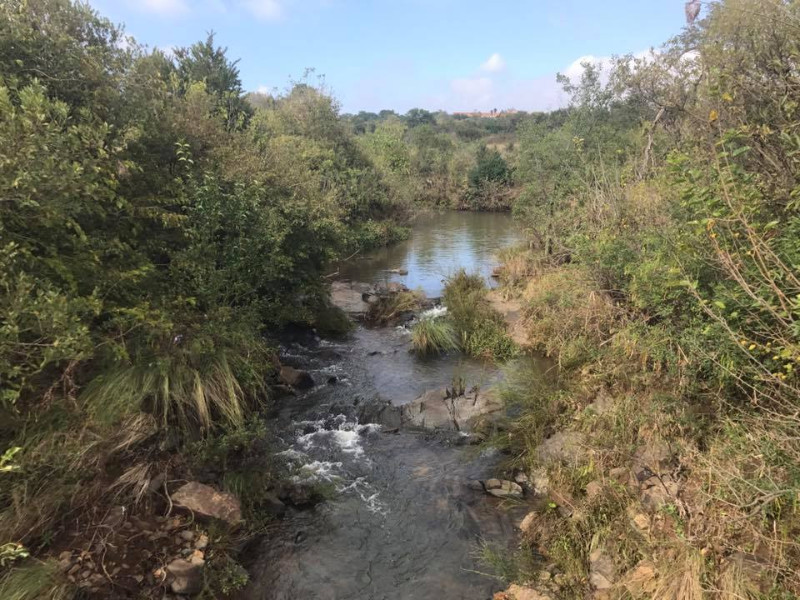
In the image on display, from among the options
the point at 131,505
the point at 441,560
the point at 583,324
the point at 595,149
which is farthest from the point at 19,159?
the point at 595,149

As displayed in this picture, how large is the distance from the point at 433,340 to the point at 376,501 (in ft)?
20.0

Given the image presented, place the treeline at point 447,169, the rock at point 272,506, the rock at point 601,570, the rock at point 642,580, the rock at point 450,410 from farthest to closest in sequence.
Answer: the treeline at point 447,169, the rock at point 450,410, the rock at point 272,506, the rock at point 601,570, the rock at point 642,580

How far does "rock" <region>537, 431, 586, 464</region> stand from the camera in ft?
22.0

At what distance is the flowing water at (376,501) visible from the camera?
18.2ft

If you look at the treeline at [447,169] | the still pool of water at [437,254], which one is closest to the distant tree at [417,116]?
the treeline at [447,169]

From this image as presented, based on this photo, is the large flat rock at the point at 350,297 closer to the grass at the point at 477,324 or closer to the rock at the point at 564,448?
the grass at the point at 477,324

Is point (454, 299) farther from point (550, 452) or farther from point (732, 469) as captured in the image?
point (732, 469)

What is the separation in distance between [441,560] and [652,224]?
246 inches

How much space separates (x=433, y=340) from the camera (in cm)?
1270

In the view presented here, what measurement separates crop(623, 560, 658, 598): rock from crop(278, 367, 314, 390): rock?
7398 mm

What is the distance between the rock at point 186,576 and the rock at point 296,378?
5305 mm

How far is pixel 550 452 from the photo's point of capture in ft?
Result: 24.0

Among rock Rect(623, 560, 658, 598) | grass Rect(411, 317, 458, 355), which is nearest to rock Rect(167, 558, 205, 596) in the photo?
rock Rect(623, 560, 658, 598)

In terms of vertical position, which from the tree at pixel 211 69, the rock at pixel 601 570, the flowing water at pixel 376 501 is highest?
the tree at pixel 211 69
